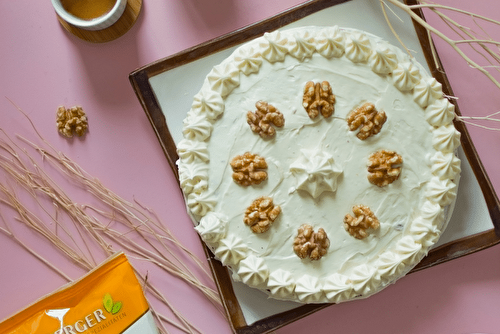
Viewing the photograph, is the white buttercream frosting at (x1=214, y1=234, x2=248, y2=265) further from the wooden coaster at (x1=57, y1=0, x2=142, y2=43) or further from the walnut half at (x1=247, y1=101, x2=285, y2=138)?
the wooden coaster at (x1=57, y1=0, x2=142, y2=43)

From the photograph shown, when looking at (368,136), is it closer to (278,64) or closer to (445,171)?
(445,171)

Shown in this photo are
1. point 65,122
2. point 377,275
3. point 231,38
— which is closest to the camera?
point 377,275

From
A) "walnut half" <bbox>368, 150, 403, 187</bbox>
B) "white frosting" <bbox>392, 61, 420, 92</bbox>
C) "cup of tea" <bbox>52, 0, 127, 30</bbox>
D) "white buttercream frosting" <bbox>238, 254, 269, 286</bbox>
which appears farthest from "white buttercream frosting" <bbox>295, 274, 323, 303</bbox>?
"cup of tea" <bbox>52, 0, 127, 30</bbox>

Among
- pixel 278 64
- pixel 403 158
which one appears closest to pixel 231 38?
pixel 278 64

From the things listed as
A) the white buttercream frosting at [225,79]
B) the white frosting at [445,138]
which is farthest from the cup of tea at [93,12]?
the white frosting at [445,138]

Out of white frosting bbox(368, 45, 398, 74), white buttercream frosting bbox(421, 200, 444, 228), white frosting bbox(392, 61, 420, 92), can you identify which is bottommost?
white buttercream frosting bbox(421, 200, 444, 228)

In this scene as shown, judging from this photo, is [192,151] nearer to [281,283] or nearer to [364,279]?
[281,283]
